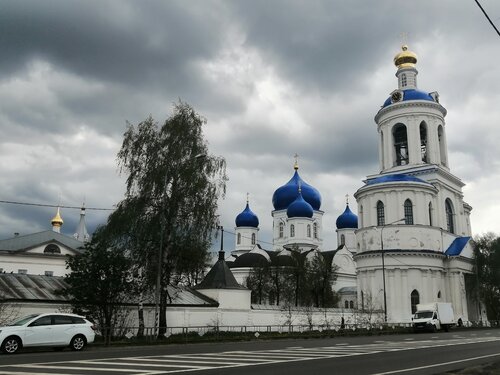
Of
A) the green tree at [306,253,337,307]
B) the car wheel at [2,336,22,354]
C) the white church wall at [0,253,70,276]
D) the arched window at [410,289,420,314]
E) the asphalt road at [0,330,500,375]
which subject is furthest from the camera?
the green tree at [306,253,337,307]

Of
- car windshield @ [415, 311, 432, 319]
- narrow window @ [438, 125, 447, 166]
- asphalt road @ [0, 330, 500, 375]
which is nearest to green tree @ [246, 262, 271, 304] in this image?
narrow window @ [438, 125, 447, 166]

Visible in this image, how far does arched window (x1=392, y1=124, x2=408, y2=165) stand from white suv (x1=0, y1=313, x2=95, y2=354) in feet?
169

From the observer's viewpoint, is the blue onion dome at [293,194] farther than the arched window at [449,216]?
Yes


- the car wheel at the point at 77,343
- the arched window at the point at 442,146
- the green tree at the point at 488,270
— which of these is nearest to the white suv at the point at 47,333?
the car wheel at the point at 77,343

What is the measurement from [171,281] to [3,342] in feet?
46.2

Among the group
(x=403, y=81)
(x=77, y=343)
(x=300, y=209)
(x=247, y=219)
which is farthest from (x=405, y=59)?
(x=77, y=343)

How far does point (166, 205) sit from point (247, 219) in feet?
213

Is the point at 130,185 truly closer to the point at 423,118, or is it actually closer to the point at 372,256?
the point at 372,256

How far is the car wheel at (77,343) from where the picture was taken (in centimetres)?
2002

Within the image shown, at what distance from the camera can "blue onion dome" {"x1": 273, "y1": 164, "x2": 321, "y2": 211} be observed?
3465 inches

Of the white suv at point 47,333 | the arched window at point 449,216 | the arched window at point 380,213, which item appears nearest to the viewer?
the white suv at point 47,333

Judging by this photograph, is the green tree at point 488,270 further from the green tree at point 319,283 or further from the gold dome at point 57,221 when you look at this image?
the gold dome at point 57,221

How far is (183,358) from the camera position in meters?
16.1

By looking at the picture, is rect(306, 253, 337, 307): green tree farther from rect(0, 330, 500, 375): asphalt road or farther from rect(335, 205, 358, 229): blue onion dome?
rect(0, 330, 500, 375): asphalt road
